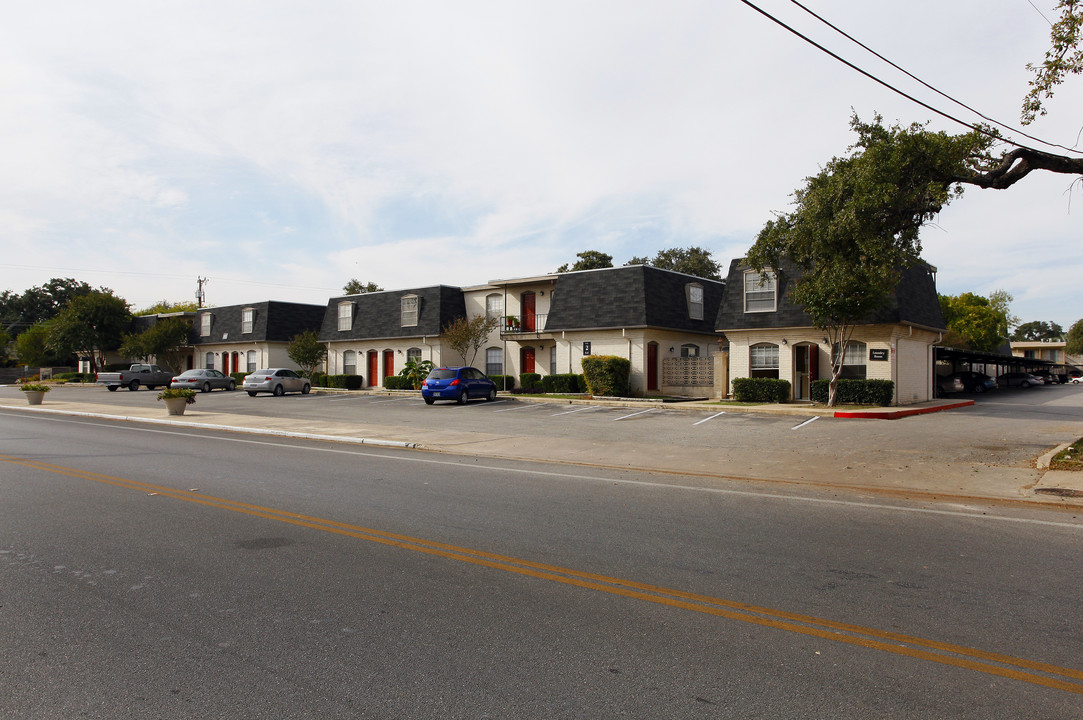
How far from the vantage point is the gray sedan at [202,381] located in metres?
41.3

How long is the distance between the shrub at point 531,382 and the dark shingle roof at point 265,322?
77.6 feet

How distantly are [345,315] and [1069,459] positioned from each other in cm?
4045

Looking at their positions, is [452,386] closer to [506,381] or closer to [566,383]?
[566,383]

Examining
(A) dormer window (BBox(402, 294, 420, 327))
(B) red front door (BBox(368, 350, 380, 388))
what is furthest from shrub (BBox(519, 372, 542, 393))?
(B) red front door (BBox(368, 350, 380, 388))

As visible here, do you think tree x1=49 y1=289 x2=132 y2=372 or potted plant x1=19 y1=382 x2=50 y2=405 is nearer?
potted plant x1=19 y1=382 x2=50 y2=405

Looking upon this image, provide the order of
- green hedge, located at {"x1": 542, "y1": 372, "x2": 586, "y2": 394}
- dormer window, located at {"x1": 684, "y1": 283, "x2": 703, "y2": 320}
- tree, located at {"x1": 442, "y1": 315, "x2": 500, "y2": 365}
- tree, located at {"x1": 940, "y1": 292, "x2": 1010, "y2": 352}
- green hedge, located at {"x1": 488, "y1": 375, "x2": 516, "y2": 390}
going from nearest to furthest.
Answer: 1. green hedge, located at {"x1": 542, "y1": 372, "x2": 586, "y2": 394}
2. dormer window, located at {"x1": 684, "y1": 283, "x2": 703, "y2": 320}
3. tree, located at {"x1": 442, "y1": 315, "x2": 500, "y2": 365}
4. green hedge, located at {"x1": 488, "y1": 375, "x2": 516, "y2": 390}
5. tree, located at {"x1": 940, "y1": 292, "x2": 1010, "y2": 352}

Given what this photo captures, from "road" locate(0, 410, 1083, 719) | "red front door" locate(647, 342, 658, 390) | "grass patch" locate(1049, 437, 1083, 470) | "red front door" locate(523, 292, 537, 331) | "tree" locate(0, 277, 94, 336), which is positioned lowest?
"road" locate(0, 410, 1083, 719)

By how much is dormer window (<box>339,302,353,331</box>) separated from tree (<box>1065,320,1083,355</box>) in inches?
4258

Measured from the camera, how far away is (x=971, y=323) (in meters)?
58.1

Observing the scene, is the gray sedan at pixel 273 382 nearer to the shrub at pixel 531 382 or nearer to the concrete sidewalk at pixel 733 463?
the shrub at pixel 531 382

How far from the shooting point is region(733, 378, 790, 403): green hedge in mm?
26562

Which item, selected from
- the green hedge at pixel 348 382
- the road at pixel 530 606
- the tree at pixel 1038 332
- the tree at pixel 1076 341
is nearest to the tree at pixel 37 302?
the green hedge at pixel 348 382

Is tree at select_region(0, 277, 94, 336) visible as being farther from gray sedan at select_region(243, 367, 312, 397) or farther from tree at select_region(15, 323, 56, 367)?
gray sedan at select_region(243, 367, 312, 397)

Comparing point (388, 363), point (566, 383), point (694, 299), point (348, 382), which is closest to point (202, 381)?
point (348, 382)
